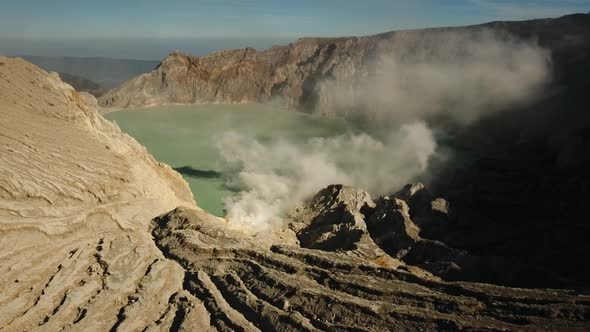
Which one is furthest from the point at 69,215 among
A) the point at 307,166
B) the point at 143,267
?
the point at 307,166

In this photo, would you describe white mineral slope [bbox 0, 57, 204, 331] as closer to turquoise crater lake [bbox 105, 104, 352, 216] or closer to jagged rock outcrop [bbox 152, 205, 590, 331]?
jagged rock outcrop [bbox 152, 205, 590, 331]

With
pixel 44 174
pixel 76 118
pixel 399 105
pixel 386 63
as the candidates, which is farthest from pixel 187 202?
pixel 386 63

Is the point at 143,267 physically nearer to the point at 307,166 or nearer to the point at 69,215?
the point at 69,215

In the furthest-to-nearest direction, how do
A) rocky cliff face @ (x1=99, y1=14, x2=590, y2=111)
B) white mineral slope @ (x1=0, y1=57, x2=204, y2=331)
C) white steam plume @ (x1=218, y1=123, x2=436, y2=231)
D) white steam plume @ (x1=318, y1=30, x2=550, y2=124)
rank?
rocky cliff face @ (x1=99, y1=14, x2=590, y2=111) < white steam plume @ (x1=318, y1=30, x2=550, y2=124) < white steam plume @ (x1=218, y1=123, x2=436, y2=231) < white mineral slope @ (x1=0, y1=57, x2=204, y2=331)

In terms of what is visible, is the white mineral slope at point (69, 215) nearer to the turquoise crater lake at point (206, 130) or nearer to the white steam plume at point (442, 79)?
the turquoise crater lake at point (206, 130)

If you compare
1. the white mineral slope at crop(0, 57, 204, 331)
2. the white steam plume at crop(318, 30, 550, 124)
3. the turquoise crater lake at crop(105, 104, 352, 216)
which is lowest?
the turquoise crater lake at crop(105, 104, 352, 216)

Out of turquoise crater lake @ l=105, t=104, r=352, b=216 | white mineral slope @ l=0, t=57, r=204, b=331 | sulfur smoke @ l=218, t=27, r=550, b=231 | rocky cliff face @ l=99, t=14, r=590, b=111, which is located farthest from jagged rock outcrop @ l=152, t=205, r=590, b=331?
rocky cliff face @ l=99, t=14, r=590, b=111

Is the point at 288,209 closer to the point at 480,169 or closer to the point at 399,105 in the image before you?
the point at 480,169
